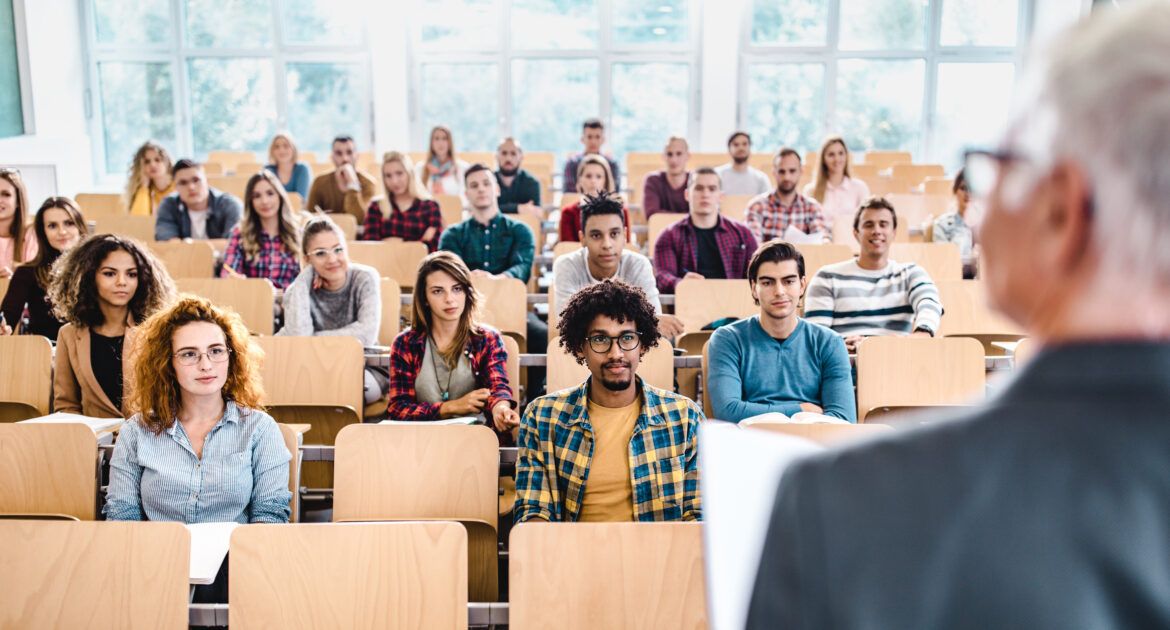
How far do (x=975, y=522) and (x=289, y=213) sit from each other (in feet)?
17.2

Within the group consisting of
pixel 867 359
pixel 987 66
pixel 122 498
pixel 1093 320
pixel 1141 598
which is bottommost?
pixel 122 498

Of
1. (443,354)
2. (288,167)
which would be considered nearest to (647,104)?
(288,167)

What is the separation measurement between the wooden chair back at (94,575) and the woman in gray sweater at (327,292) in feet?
7.13

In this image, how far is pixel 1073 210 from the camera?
0.50m

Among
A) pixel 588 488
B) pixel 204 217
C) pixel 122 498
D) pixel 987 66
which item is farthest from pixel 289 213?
pixel 987 66

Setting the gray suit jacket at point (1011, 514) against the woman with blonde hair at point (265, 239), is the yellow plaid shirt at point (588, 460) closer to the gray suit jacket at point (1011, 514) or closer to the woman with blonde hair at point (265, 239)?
the gray suit jacket at point (1011, 514)

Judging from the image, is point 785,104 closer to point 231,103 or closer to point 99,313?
point 231,103

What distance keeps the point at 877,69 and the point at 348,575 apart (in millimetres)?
10025

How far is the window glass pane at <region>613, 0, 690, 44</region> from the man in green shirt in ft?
11.8

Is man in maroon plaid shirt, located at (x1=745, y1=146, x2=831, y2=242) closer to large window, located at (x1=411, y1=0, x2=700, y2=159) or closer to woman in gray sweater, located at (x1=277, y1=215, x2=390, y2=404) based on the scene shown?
woman in gray sweater, located at (x1=277, y1=215, x2=390, y2=404)

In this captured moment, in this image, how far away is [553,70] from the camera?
10938 mm

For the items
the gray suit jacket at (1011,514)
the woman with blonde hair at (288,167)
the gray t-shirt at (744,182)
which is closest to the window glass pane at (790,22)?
the gray t-shirt at (744,182)

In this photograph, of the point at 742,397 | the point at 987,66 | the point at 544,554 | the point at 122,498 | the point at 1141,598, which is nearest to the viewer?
the point at 1141,598

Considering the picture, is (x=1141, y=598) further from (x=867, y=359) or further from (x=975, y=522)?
(x=867, y=359)
